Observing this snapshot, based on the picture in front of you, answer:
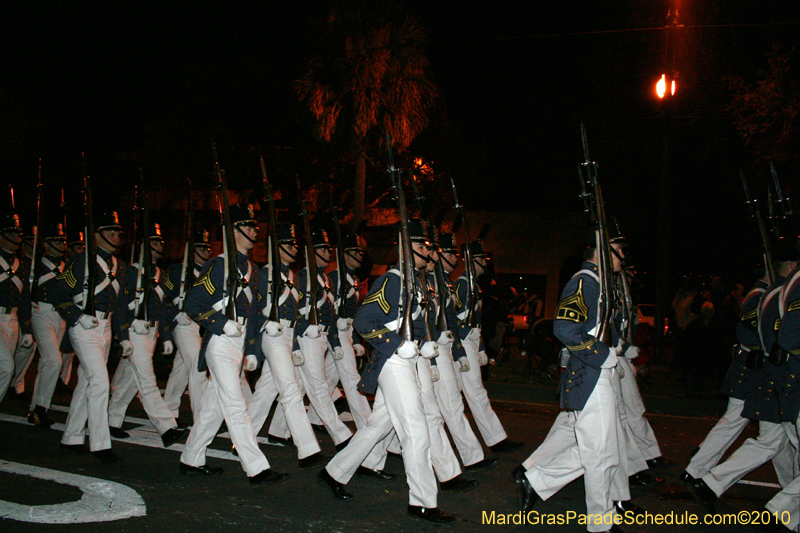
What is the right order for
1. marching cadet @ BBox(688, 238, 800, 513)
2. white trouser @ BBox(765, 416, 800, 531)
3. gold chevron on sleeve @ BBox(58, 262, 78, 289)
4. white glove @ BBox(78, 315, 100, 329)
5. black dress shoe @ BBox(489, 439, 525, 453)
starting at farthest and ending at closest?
black dress shoe @ BBox(489, 439, 525, 453) → gold chevron on sleeve @ BBox(58, 262, 78, 289) → white glove @ BBox(78, 315, 100, 329) → marching cadet @ BBox(688, 238, 800, 513) → white trouser @ BBox(765, 416, 800, 531)

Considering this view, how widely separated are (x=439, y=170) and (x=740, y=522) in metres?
19.3

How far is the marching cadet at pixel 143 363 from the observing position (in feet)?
24.3

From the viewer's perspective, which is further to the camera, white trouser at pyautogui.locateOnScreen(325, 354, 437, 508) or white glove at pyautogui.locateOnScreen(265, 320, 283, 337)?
white glove at pyautogui.locateOnScreen(265, 320, 283, 337)

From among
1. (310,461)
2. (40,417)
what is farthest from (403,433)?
(40,417)

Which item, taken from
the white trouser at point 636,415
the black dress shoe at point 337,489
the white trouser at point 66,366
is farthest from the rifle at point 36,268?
the white trouser at point 636,415

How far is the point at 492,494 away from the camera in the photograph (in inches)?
234

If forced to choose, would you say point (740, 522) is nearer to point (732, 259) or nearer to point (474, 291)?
point (474, 291)

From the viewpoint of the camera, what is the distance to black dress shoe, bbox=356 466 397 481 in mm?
6312

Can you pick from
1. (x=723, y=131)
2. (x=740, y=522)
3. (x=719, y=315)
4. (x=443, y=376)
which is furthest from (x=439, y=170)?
(x=740, y=522)

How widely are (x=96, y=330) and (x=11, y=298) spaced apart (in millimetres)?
2287

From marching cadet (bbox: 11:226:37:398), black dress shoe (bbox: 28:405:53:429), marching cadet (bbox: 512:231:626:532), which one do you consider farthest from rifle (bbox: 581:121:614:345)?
marching cadet (bbox: 11:226:37:398)

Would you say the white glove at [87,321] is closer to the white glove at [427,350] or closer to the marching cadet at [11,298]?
the marching cadet at [11,298]

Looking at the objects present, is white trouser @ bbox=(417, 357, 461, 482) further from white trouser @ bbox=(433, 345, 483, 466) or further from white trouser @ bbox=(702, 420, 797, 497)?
white trouser @ bbox=(702, 420, 797, 497)

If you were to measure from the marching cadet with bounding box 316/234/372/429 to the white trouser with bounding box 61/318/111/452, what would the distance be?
7.95 feet
